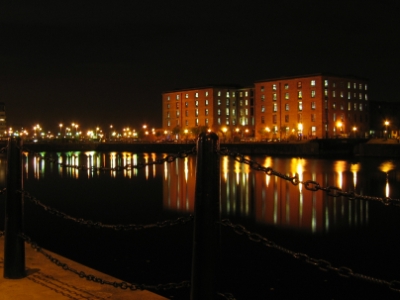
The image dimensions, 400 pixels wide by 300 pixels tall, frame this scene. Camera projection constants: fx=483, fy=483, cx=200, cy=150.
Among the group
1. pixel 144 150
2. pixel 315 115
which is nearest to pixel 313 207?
pixel 144 150

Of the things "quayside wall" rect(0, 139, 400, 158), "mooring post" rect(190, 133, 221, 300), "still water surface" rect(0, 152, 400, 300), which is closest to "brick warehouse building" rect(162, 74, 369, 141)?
"quayside wall" rect(0, 139, 400, 158)

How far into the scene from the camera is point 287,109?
303 feet

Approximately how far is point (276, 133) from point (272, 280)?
286ft

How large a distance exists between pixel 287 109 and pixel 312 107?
17.4ft

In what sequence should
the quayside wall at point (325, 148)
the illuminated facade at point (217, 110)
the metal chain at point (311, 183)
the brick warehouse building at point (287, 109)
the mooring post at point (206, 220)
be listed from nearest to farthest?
1. the metal chain at point (311, 183)
2. the mooring post at point (206, 220)
3. the quayside wall at point (325, 148)
4. the brick warehouse building at point (287, 109)
5. the illuminated facade at point (217, 110)

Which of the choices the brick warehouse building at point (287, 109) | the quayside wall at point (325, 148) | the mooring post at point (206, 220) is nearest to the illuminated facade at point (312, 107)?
the brick warehouse building at point (287, 109)

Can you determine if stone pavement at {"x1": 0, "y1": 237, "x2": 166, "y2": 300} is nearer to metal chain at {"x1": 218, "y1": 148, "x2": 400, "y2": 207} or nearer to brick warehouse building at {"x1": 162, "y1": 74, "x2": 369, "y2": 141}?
metal chain at {"x1": 218, "y1": 148, "x2": 400, "y2": 207}

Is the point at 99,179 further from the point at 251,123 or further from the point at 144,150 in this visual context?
the point at 251,123

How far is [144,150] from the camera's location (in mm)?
84312

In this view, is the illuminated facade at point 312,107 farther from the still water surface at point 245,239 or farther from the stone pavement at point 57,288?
the stone pavement at point 57,288

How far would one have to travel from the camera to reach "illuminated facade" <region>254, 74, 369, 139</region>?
88.6 meters

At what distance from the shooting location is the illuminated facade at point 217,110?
354 feet

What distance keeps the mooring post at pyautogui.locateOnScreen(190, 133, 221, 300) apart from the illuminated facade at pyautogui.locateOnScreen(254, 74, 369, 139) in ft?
270

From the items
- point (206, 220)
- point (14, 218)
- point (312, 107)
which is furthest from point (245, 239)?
point (312, 107)
